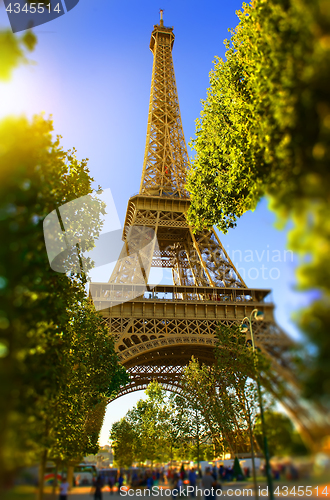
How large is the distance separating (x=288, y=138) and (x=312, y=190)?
6.45 feet

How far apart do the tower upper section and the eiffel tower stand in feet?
0.39

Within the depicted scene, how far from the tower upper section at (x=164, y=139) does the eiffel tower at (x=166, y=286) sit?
12cm

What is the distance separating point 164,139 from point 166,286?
2143 cm

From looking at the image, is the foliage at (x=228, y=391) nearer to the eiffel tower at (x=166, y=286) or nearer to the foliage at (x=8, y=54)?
the eiffel tower at (x=166, y=286)

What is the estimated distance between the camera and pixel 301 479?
11.3 ft

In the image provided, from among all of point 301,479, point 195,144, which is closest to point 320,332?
point 301,479

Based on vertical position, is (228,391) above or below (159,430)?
above

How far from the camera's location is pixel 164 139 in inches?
1790

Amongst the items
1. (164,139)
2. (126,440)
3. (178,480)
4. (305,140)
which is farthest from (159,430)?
(305,140)

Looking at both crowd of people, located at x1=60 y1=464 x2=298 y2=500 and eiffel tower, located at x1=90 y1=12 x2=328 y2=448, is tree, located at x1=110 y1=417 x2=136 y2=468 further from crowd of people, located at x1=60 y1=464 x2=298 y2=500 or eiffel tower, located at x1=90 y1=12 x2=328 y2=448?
crowd of people, located at x1=60 y1=464 x2=298 y2=500

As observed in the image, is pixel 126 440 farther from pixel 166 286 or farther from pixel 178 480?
pixel 178 480

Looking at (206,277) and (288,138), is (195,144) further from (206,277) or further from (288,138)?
(206,277)

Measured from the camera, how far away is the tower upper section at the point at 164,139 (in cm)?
4122

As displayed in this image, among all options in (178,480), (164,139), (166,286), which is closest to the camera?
(178,480)
